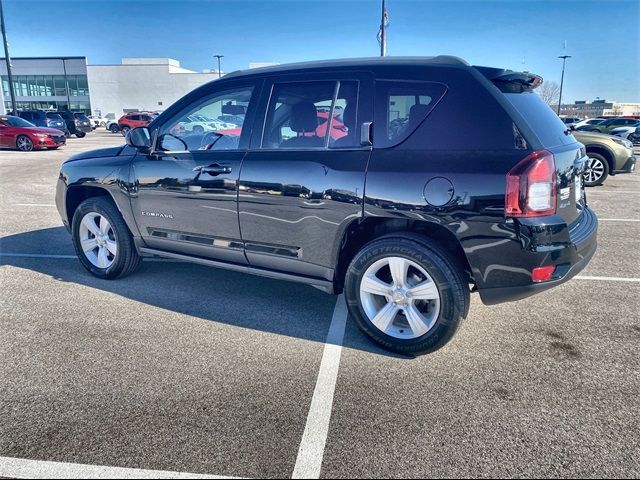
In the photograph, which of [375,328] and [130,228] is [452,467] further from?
[130,228]

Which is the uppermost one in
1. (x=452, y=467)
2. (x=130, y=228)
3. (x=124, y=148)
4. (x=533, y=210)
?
(x=124, y=148)

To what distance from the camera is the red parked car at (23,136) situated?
19531mm

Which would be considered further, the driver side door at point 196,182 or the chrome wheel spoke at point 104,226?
the chrome wheel spoke at point 104,226

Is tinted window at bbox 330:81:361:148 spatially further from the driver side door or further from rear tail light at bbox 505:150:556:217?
rear tail light at bbox 505:150:556:217

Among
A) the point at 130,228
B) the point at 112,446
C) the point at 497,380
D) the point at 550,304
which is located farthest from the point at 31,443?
the point at 550,304

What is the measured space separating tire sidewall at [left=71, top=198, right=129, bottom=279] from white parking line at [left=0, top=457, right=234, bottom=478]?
2.50m

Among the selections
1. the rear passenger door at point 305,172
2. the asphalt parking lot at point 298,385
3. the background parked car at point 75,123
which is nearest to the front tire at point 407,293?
the asphalt parking lot at point 298,385

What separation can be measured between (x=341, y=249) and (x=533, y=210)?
128cm

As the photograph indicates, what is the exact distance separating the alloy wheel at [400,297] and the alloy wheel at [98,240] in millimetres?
2699

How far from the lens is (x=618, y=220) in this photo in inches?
283

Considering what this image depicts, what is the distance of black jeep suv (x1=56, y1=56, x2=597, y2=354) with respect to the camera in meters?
2.82

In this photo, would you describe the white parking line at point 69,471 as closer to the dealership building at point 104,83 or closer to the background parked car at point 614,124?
the background parked car at point 614,124

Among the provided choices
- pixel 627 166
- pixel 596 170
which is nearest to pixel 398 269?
pixel 596 170

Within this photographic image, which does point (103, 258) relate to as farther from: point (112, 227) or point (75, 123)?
point (75, 123)
